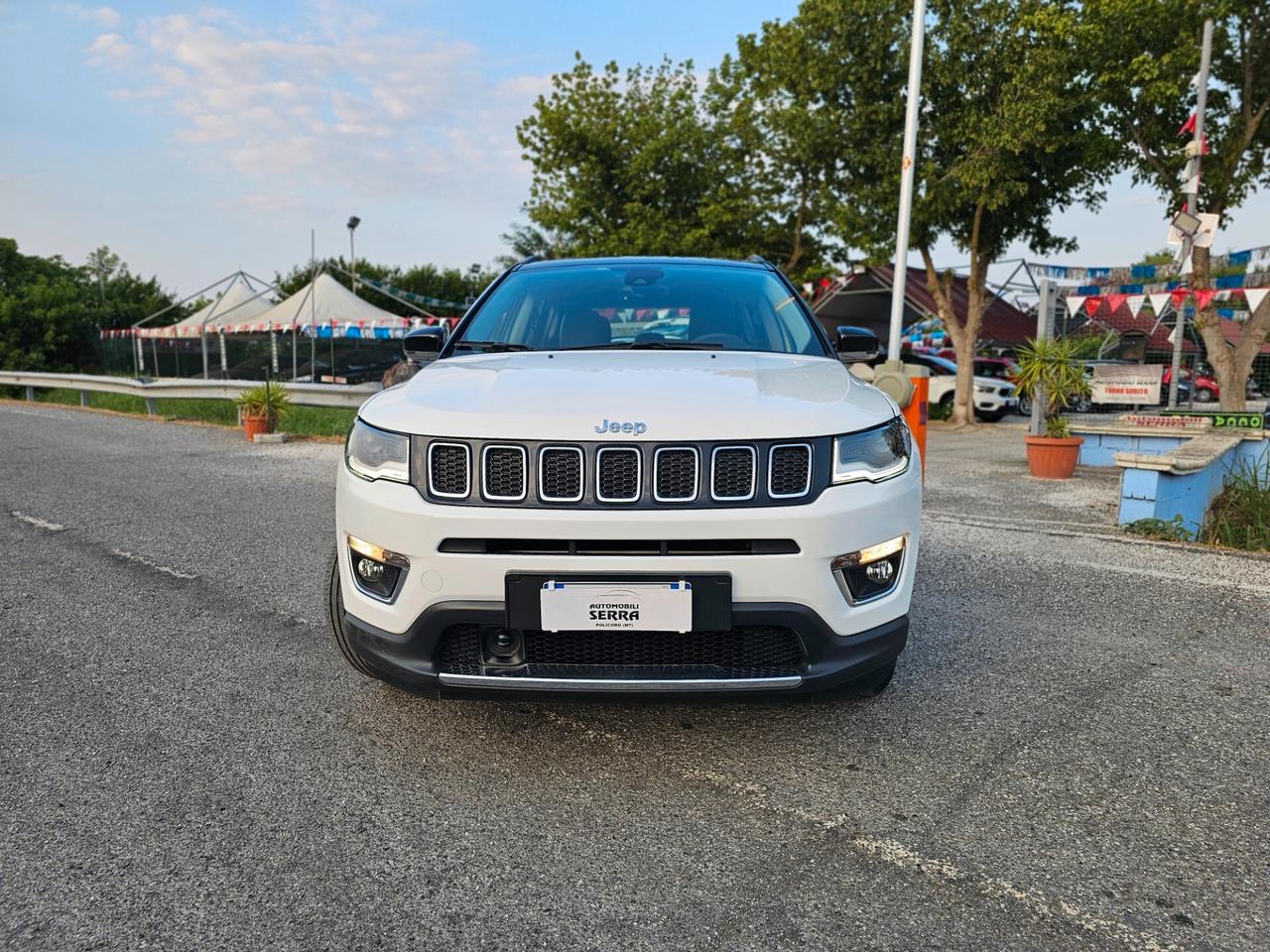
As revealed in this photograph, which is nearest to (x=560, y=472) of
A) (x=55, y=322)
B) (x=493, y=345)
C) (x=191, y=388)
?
(x=493, y=345)

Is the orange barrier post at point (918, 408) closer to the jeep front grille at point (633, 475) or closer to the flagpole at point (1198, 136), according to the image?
the jeep front grille at point (633, 475)

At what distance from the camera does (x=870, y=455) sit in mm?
2514

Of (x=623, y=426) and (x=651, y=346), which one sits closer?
(x=623, y=426)

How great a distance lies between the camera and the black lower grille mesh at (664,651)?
7.82 ft

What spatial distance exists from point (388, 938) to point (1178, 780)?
2.26 meters

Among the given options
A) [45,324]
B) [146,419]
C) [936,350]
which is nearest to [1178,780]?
[146,419]

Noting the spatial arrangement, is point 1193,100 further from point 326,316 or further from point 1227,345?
point 326,316

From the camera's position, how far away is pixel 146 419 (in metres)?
15.0

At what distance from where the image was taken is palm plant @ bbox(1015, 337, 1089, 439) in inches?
360

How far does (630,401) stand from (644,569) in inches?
19.8

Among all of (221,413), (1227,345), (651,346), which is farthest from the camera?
(221,413)

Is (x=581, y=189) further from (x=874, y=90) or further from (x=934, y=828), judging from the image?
(x=934, y=828)

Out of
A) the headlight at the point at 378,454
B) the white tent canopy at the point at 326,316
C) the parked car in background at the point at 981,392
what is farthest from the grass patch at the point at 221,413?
the parked car in background at the point at 981,392

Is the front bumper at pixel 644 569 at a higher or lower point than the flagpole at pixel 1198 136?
lower
